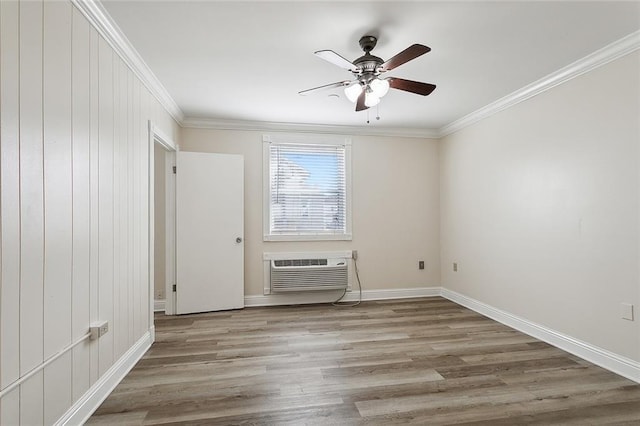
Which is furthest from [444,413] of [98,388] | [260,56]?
[260,56]

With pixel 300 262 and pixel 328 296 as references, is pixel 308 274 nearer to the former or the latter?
pixel 300 262

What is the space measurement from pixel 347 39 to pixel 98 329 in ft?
8.13

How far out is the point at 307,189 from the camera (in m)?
4.24

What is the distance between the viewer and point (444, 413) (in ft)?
6.00

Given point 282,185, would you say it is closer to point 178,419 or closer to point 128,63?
point 128,63

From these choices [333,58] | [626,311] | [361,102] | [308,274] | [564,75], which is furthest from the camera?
[308,274]

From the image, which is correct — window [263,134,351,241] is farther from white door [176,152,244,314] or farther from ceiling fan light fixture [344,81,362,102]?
ceiling fan light fixture [344,81,362,102]

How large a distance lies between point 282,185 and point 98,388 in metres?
2.84

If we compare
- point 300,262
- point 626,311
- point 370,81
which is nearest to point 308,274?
point 300,262

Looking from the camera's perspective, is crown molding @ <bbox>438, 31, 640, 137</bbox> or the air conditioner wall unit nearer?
crown molding @ <bbox>438, 31, 640, 137</bbox>

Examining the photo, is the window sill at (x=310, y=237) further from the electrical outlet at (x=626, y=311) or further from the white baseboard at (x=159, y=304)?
the electrical outlet at (x=626, y=311)

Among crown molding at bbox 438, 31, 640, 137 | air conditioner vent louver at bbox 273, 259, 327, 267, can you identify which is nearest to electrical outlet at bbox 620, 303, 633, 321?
crown molding at bbox 438, 31, 640, 137

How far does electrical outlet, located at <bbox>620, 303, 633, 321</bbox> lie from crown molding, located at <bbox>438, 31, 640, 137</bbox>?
1.82 meters

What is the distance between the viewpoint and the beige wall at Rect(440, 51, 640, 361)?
2254mm
